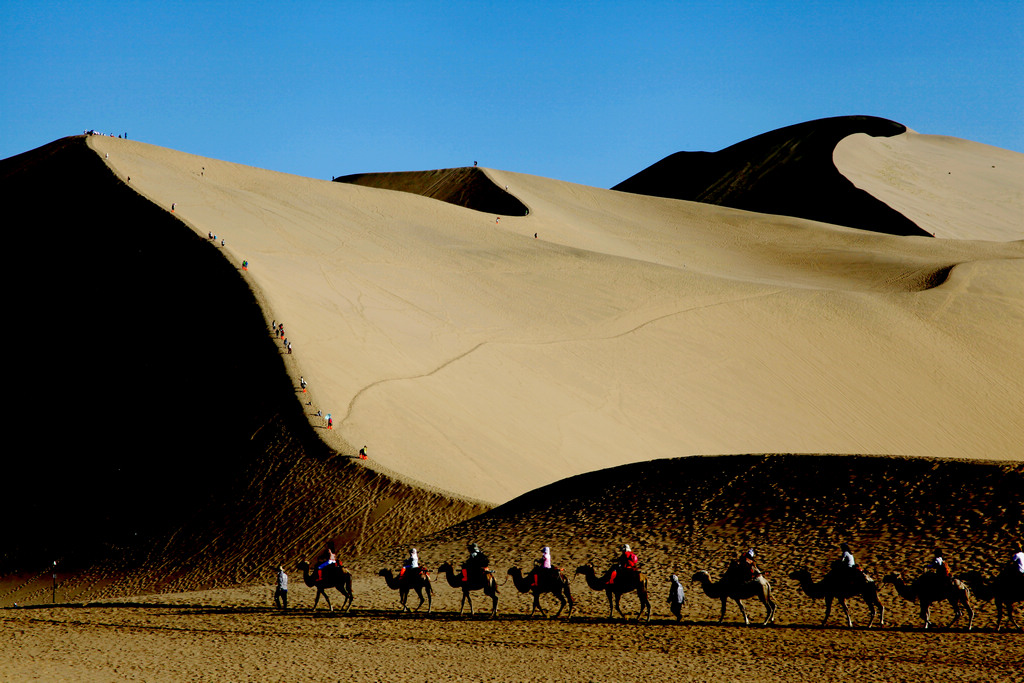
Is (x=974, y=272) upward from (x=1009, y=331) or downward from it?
upward

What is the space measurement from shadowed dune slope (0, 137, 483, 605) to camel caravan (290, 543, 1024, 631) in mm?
6654

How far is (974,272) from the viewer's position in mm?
57812

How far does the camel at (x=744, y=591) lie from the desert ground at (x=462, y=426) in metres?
0.44

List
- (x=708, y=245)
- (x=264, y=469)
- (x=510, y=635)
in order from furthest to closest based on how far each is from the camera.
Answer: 1. (x=708, y=245)
2. (x=264, y=469)
3. (x=510, y=635)

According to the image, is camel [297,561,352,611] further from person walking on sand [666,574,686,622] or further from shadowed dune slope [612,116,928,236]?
shadowed dune slope [612,116,928,236]

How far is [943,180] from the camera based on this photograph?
97.8 meters

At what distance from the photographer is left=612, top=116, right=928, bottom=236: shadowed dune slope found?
296ft

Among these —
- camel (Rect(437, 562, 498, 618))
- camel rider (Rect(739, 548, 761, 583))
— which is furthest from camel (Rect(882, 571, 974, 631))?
camel (Rect(437, 562, 498, 618))

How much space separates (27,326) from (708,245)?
148ft

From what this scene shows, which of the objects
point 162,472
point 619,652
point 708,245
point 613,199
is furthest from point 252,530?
point 613,199

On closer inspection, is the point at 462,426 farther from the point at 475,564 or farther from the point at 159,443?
the point at 475,564

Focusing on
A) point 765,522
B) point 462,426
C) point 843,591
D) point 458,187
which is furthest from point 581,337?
point 458,187

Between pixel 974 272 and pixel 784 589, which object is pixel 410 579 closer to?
pixel 784 589

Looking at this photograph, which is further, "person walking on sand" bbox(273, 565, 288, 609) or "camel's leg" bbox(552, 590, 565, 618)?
"person walking on sand" bbox(273, 565, 288, 609)
